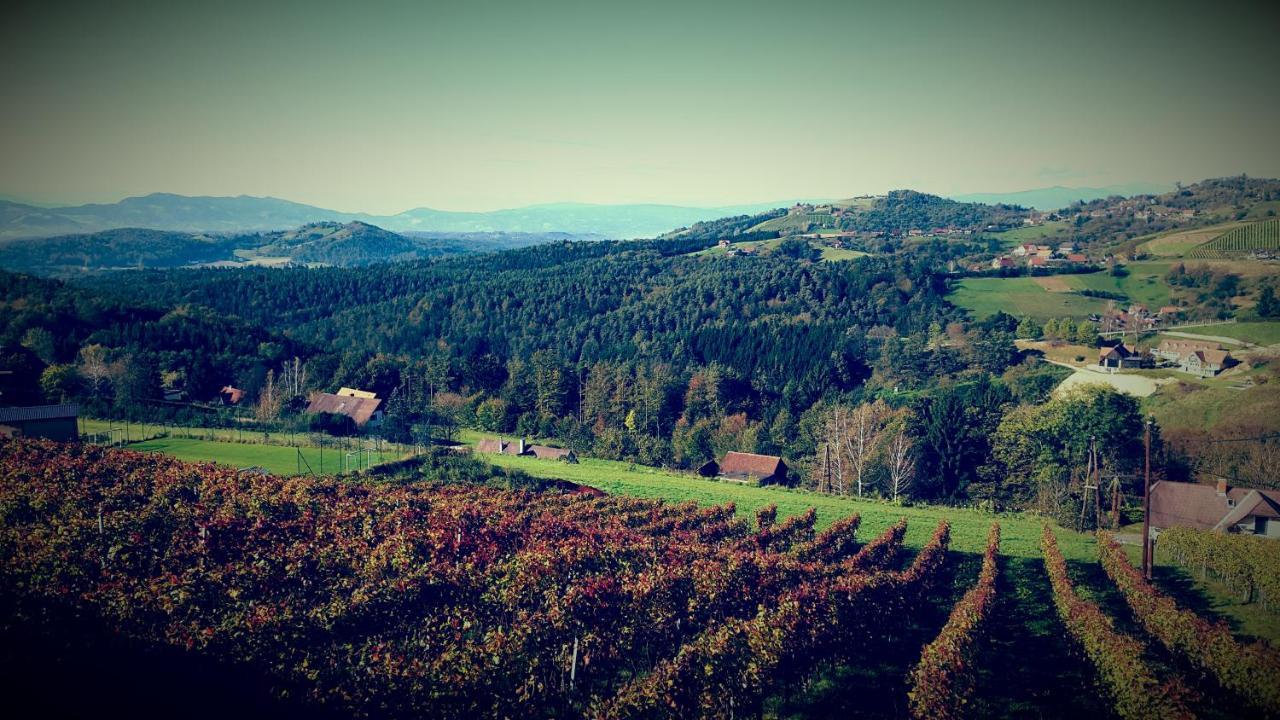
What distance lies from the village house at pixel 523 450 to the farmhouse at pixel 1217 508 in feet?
98.9

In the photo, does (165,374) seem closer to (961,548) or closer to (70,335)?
(70,335)

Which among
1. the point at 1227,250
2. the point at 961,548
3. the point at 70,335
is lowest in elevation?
the point at 961,548

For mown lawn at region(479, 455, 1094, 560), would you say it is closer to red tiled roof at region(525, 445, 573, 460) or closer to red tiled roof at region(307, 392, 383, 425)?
red tiled roof at region(525, 445, 573, 460)

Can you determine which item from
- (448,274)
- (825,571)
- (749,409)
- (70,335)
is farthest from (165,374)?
(448,274)

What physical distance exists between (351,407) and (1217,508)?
5060cm

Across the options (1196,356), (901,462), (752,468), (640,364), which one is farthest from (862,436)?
(1196,356)

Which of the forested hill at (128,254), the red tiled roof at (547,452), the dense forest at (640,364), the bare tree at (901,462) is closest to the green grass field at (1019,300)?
the dense forest at (640,364)

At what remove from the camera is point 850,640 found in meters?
16.1

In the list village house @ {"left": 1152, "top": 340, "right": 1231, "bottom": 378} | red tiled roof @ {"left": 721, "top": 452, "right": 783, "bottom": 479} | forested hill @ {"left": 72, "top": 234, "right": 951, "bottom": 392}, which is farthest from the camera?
forested hill @ {"left": 72, "top": 234, "right": 951, "bottom": 392}

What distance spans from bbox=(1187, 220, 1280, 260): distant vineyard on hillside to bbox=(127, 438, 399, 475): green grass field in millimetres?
88061

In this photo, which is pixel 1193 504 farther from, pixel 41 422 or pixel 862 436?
pixel 41 422

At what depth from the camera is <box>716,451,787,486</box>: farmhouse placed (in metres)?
42.9

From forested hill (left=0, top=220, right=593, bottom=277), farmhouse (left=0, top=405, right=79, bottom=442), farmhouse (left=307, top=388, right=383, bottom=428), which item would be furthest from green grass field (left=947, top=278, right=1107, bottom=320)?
forested hill (left=0, top=220, right=593, bottom=277)

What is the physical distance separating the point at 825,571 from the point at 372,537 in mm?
12602
